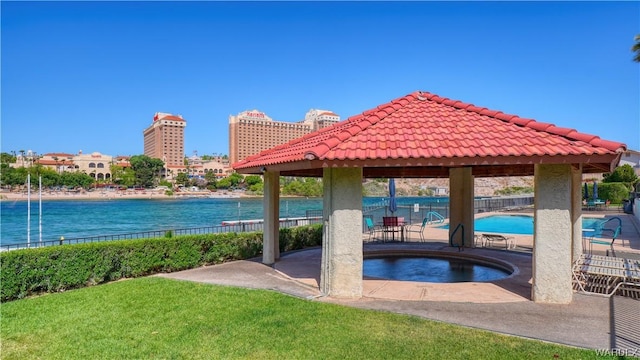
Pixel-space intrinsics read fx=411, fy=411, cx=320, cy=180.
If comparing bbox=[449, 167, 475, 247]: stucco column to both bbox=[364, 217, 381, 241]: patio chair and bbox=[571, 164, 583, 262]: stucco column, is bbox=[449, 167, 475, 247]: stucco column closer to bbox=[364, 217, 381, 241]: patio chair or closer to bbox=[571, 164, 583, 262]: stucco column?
bbox=[364, 217, 381, 241]: patio chair

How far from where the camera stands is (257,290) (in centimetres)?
823

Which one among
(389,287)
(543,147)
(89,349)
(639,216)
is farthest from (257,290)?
(639,216)

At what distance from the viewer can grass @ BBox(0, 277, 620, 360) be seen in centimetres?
509

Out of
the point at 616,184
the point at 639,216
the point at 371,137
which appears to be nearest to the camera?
the point at 371,137

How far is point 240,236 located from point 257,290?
14.0 ft

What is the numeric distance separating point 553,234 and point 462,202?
24.2 ft

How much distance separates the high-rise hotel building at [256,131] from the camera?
599 feet

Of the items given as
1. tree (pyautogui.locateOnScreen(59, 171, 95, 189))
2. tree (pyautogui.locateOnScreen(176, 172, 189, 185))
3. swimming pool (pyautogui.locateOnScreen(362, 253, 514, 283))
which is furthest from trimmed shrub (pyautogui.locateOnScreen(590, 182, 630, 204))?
tree (pyautogui.locateOnScreen(59, 171, 95, 189))

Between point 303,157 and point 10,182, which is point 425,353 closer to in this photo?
point 303,157

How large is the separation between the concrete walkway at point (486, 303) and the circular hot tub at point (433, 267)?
2.19 feet

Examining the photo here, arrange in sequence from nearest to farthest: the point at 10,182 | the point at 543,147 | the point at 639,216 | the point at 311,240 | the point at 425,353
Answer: the point at 425,353 → the point at 543,147 → the point at 311,240 → the point at 639,216 → the point at 10,182

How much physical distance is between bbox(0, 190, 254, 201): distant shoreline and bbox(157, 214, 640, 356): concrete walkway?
12260 cm

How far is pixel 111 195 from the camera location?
12444cm

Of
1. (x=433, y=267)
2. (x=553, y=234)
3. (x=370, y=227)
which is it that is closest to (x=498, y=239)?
(x=433, y=267)
